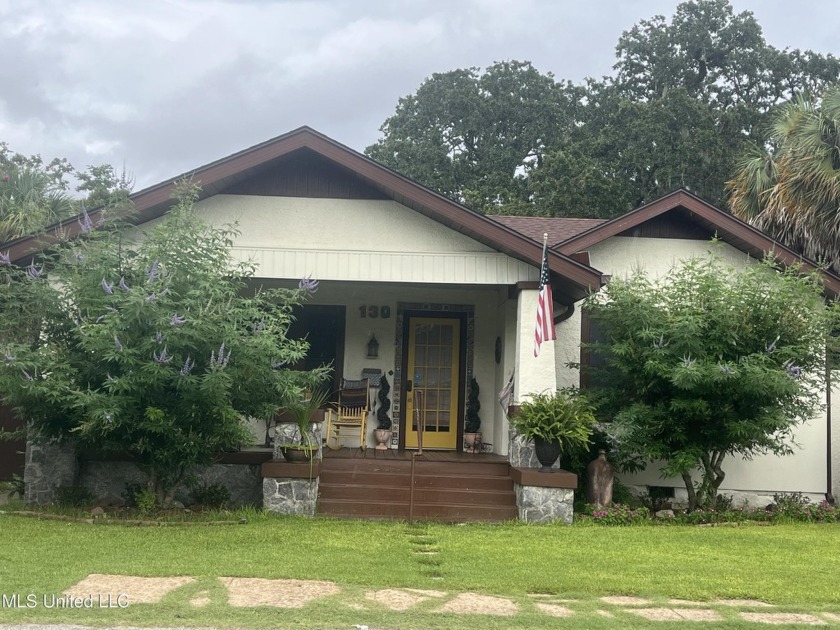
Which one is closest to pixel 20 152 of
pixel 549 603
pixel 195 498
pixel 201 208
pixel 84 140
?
pixel 84 140

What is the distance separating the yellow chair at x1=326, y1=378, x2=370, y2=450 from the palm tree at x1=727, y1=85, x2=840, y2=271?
701cm

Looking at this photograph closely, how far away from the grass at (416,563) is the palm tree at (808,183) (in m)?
5.14

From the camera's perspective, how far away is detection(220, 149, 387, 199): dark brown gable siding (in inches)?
446

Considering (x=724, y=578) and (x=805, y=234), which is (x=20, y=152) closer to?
(x=805, y=234)

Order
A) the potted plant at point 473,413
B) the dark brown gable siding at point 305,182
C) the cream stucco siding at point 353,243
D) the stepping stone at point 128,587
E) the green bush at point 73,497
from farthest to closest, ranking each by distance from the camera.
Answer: the potted plant at point 473,413, the dark brown gable siding at point 305,182, the cream stucco siding at point 353,243, the green bush at point 73,497, the stepping stone at point 128,587

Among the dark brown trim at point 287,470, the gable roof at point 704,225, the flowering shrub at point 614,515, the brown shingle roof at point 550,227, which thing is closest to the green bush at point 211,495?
the dark brown trim at point 287,470

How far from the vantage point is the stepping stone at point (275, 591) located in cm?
588

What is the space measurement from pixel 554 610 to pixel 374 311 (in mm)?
7851

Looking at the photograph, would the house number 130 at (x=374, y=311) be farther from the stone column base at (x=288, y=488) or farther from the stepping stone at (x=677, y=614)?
the stepping stone at (x=677, y=614)

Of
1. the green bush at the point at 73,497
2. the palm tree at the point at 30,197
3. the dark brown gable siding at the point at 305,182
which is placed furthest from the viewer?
the palm tree at the point at 30,197

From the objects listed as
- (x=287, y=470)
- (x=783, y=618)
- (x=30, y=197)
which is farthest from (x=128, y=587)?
(x=30, y=197)

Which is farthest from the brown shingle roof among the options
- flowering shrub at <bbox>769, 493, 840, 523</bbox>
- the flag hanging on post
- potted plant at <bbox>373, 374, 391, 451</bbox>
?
flowering shrub at <bbox>769, 493, 840, 523</bbox>

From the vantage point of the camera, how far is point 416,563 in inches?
291

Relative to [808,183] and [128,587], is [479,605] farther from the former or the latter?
[808,183]
